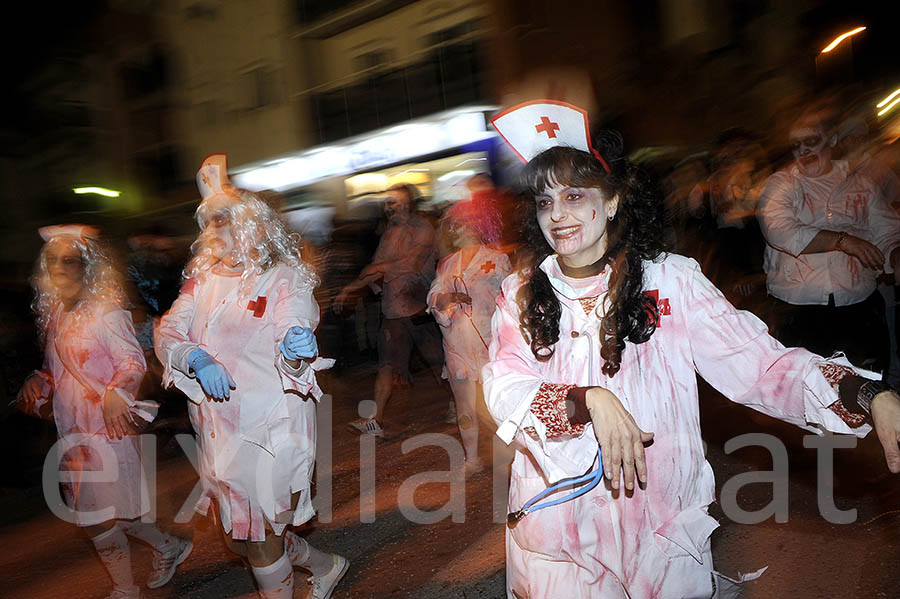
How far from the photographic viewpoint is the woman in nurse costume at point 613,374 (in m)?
1.98

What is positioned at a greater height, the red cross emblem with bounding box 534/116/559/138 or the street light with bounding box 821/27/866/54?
the street light with bounding box 821/27/866/54

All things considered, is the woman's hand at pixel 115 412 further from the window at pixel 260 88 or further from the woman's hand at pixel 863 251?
the window at pixel 260 88

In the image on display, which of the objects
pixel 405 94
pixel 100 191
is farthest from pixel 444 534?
pixel 100 191

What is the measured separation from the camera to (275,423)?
10.6ft

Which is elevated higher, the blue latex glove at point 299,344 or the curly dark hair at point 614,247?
the curly dark hair at point 614,247

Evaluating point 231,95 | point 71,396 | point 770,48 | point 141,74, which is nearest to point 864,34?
point 770,48

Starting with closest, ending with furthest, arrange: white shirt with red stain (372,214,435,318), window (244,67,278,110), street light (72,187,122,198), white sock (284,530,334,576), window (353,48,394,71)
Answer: white sock (284,530,334,576)
white shirt with red stain (372,214,435,318)
window (353,48,394,71)
window (244,67,278,110)
street light (72,187,122,198)

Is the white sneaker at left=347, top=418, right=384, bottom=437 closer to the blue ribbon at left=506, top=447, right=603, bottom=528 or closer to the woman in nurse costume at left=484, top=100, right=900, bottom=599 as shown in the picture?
the woman in nurse costume at left=484, top=100, right=900, bottom=599

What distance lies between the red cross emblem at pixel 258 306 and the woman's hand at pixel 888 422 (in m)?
2.45

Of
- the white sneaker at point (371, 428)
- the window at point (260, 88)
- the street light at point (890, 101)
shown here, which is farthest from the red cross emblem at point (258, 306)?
the window at point (260, 88)

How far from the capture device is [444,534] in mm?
4668

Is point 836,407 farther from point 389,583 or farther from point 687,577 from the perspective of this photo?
point 389,583

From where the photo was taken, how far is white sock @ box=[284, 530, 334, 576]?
12.0 ft

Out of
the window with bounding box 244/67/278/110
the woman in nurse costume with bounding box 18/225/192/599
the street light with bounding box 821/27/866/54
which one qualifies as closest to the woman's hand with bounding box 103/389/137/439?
the woman in nurse costume with bounding box 18/225/192/599
